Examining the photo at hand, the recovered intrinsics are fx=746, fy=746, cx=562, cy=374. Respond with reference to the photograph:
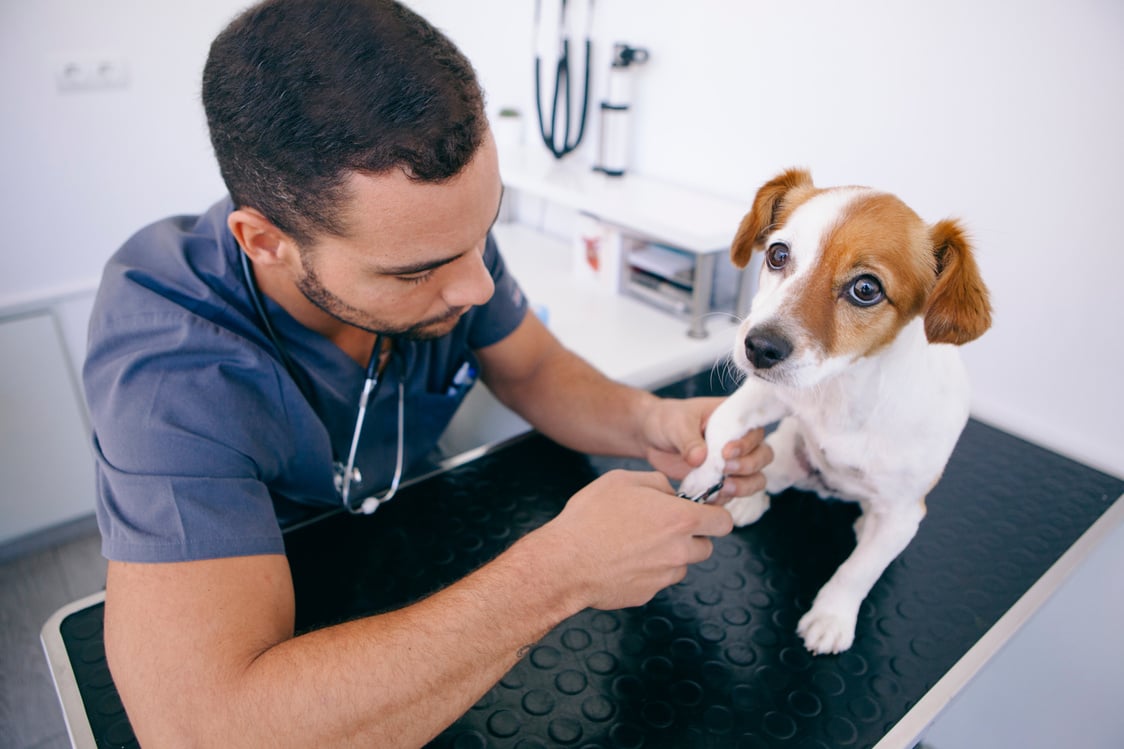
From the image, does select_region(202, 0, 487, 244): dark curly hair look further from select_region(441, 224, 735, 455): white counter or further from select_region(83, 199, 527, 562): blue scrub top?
select_region(441, 224, 735, 455): white counter

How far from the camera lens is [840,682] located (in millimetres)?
842

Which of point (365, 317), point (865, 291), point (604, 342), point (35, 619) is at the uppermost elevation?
point (865, 291)

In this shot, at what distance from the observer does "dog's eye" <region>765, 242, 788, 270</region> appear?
0.81m

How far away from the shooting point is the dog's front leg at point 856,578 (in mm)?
883

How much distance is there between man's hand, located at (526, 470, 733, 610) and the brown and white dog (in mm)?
120

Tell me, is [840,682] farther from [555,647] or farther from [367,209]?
[367,209]

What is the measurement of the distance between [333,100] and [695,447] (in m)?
0.59

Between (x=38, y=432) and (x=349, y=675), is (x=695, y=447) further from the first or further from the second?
(x=38, y=432)

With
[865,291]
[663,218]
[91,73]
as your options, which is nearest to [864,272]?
[865,291]

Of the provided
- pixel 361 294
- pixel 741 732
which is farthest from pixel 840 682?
pixel 361 294

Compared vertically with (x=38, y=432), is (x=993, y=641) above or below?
above

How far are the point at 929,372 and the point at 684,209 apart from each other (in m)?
0.91

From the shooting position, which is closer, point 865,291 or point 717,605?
point 865,291

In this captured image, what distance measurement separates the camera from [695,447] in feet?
3.17
